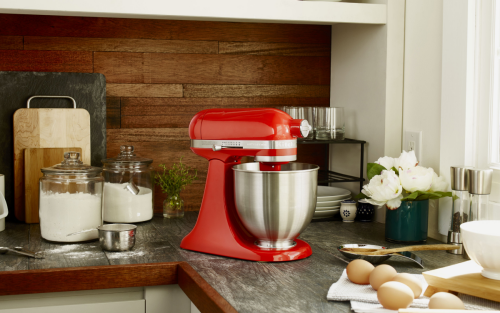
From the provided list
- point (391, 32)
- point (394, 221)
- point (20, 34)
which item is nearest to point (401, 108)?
point (391, 32)

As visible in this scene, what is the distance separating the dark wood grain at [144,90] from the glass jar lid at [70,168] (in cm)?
41

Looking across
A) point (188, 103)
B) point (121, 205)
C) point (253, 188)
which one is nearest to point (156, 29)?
point (188, 103)

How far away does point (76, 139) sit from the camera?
1640 mm

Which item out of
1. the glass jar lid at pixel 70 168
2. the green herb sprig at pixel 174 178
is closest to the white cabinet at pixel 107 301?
the glass jar lid at pixel 70 168

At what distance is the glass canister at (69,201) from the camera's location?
4.44 feet

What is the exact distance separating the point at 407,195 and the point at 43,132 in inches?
43.6

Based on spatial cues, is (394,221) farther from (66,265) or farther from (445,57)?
(66,265)

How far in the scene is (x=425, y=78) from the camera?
1479 millimetres

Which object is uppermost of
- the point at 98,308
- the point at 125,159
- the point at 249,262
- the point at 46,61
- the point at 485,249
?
the point at 46,61

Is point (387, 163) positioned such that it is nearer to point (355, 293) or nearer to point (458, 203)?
point (458, 203)

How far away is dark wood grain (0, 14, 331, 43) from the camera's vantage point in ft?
5.44

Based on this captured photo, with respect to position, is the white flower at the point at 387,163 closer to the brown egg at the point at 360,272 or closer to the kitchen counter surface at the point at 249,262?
the kitchen counter surface at the point at 249,262

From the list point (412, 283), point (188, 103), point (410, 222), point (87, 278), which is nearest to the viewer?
point (412, 283)

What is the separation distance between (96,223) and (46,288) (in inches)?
12.5
